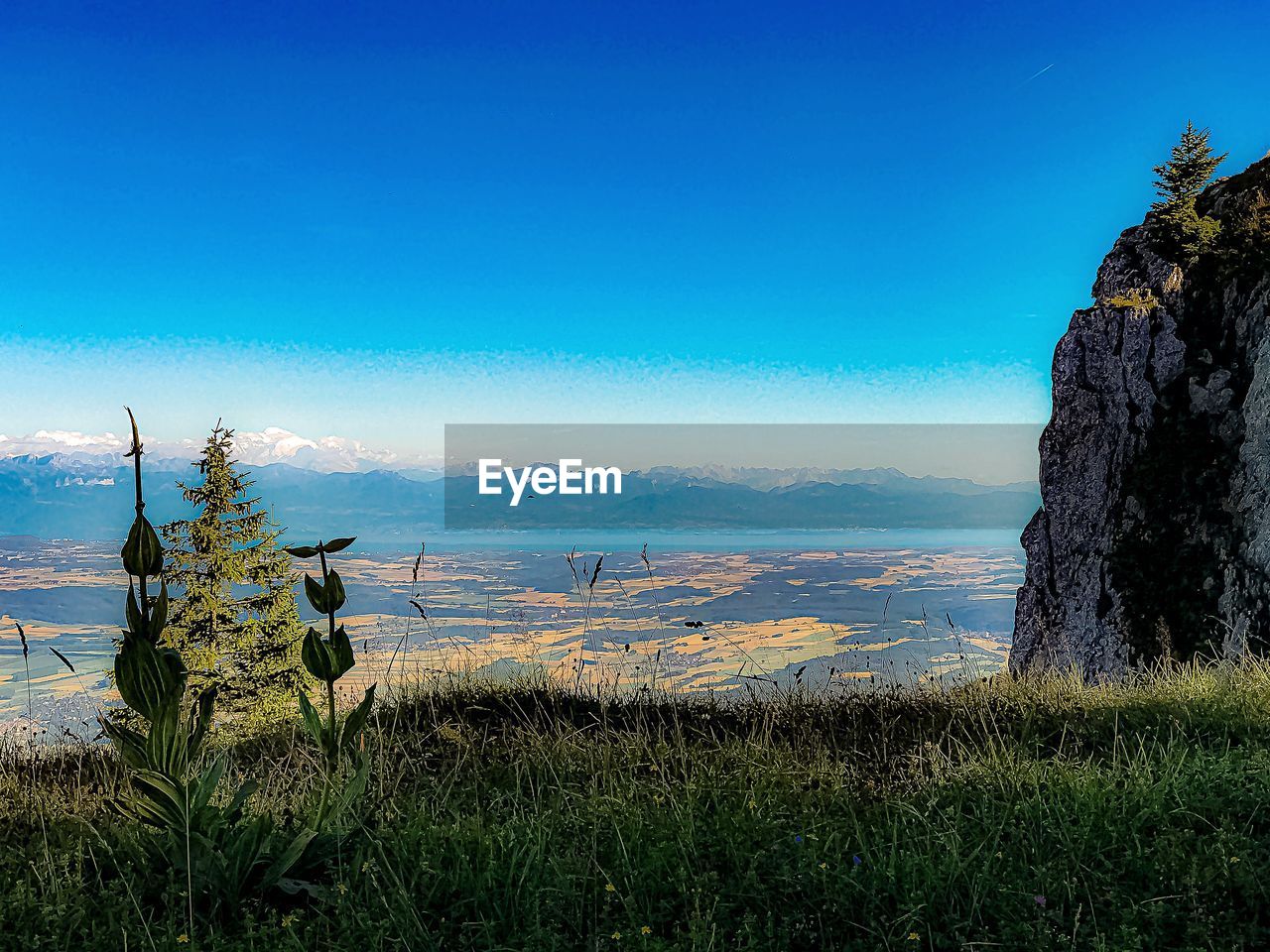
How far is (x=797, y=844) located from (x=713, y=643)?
400 centimetres

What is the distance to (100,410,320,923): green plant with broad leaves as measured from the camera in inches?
119

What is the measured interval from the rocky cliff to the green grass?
536 centimetres

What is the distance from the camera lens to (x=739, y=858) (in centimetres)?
354

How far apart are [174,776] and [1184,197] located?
14320 millimetres

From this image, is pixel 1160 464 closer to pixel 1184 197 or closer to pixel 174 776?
pixel 1184 197

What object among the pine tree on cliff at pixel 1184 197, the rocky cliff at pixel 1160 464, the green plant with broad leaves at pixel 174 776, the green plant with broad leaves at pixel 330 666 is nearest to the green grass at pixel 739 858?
the green plant with broad leaves at pixel 174 776

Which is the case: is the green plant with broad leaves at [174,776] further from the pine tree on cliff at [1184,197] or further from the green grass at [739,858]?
the pine tree on cliff at [1184,197]

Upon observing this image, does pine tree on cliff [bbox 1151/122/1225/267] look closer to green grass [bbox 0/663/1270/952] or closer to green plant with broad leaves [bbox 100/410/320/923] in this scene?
green grass [bbox 0/663/1270/952]

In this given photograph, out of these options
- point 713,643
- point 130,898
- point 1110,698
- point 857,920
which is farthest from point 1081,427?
point 130,898

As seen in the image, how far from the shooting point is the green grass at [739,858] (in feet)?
10.0

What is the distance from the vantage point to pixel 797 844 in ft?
11.4

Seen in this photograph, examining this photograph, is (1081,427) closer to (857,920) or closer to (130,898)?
(857,920)

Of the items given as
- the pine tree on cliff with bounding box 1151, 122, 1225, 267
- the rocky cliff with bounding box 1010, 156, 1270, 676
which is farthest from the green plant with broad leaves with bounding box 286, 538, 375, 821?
the pine tree on cliff with bounding box 1151, 122, 1225, 267

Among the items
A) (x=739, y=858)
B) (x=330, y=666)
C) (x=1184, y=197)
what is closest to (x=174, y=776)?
(x=330, y=666)
